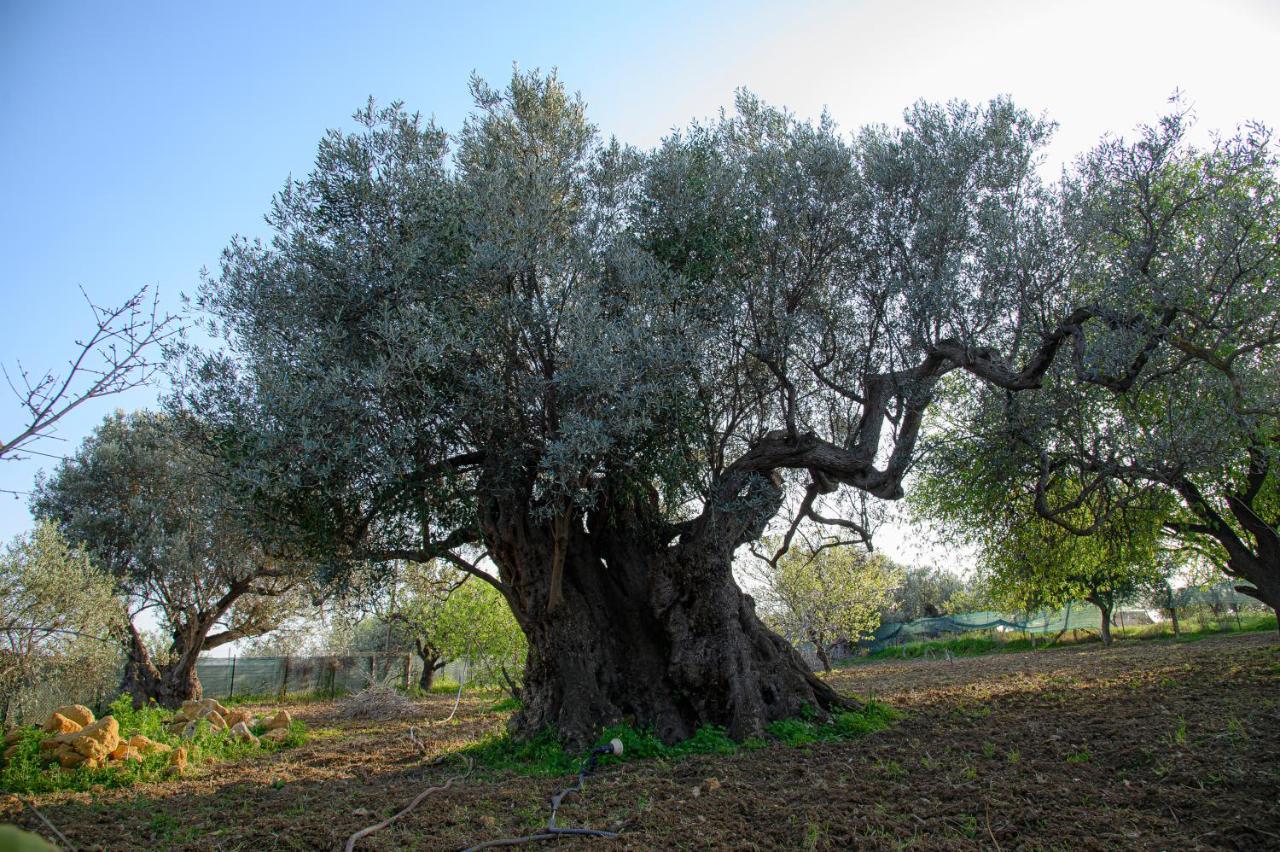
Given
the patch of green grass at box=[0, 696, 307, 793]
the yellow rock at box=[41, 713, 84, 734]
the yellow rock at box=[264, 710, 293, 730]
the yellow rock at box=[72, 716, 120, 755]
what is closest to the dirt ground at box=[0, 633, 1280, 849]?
the patch of green grass at box=[0, 696, 307, 793]

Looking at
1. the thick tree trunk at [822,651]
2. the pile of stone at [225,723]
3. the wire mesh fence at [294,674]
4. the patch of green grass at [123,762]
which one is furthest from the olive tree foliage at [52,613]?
the thick tree trunk at [822,651]

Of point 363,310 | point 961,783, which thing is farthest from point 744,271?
point 961,783

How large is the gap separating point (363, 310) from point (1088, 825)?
9.33 meters

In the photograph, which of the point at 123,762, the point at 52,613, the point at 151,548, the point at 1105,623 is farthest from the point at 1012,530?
the point at 1105,623

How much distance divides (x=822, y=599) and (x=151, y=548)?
23.9 m

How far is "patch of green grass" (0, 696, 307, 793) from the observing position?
999 centimetres

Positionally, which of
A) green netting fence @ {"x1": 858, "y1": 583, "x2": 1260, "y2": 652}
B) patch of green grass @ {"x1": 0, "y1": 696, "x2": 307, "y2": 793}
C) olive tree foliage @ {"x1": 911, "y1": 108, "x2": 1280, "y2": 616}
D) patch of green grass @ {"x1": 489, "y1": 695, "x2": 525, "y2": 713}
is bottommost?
green netting fence @ {"x1": 858, "y1": 583, "x2": 1260, "y2": 652}

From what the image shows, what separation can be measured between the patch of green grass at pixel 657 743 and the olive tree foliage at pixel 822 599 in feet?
59.6

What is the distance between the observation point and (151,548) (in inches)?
810

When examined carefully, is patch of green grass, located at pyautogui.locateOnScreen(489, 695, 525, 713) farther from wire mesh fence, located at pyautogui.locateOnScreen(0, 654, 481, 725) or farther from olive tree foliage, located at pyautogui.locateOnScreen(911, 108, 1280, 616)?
olive tree foliage, located at pyautogui.locateOnScreen(911, 108, 1280, 616)

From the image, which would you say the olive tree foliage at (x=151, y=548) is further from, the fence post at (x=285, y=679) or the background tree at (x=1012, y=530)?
the background tree at (x=1012, y=530)

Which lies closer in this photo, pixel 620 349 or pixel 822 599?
pixel 620 349

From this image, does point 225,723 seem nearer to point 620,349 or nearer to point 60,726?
point 60,726

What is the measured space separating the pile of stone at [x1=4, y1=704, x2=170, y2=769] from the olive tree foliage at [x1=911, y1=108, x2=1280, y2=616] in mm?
13473
